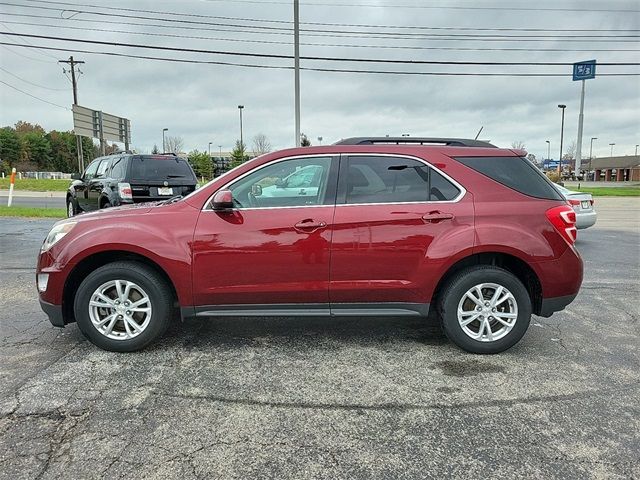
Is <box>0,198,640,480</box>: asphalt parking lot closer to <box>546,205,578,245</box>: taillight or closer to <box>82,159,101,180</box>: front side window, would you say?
<box>546,205,578,245</box>: taillight

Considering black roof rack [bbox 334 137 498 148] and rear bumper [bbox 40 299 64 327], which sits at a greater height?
black roof rack [bbox 334 137 498 148]

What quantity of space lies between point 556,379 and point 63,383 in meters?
3.67

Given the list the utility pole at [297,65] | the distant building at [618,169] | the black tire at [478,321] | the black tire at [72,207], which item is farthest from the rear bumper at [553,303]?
the distant building at [618,169]

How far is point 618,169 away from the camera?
89062 mm

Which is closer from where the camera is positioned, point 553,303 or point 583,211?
point 553,303

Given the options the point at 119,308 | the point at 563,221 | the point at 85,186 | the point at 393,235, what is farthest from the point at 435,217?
the point at 85,186

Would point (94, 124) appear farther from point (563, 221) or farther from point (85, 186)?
point (563, 221)

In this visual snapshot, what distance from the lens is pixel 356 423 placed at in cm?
303

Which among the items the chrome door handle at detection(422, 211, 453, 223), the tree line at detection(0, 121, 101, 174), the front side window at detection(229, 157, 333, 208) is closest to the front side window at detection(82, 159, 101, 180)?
the front side window at detection(229, 157, 333, 208)

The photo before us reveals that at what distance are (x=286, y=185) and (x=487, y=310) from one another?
201 centimetres

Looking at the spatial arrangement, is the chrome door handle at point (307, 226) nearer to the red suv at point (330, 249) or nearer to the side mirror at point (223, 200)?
the red suv at point (330, 249)

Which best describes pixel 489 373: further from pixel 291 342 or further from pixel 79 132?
pixel 79 132

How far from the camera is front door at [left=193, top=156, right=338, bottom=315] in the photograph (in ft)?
13.0

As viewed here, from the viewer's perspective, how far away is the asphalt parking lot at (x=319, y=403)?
262 cm
